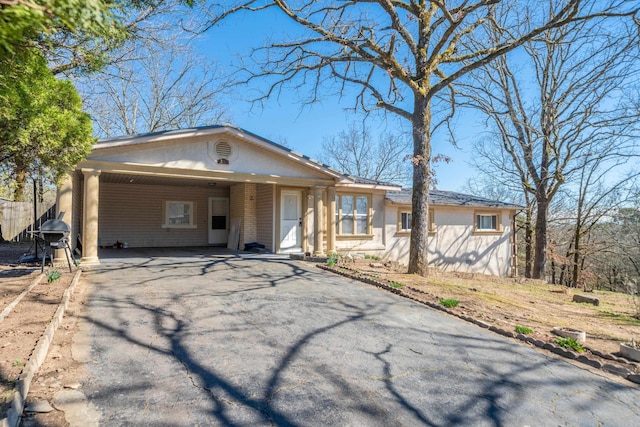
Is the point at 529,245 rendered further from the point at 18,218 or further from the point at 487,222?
the point at 18,218

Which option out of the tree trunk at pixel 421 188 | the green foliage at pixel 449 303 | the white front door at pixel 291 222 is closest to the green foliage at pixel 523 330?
the green foliage at pixel 449 303

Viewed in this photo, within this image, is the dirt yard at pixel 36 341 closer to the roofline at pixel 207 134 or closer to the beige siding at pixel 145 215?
the roofline at pixel 207 134

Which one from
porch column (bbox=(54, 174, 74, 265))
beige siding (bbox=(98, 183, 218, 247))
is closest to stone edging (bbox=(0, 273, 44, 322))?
porch column (bbox=(54, 174, 74, 265))

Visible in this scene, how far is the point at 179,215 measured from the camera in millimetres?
15188

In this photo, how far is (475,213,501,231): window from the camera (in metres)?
18.5

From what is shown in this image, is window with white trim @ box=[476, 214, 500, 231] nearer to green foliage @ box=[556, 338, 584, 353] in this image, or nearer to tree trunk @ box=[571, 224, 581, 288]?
tree trunk @ box=[571, 224, 581, 288]

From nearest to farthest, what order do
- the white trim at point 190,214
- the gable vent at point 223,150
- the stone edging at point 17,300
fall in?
the stone edging at point 17,300
the gable vent at point 223,150
the white trim at point 190,214

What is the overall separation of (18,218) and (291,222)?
1343 centimetres

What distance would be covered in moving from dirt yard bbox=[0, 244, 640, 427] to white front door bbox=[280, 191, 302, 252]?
3.22 metres

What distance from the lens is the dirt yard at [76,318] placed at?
3238 mm

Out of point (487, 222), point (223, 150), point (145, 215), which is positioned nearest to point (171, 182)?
point (145, 215)

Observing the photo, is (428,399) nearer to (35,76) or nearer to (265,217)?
(35,76)

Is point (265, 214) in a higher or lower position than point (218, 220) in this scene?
higher

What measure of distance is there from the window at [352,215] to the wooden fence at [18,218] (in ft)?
41.4
